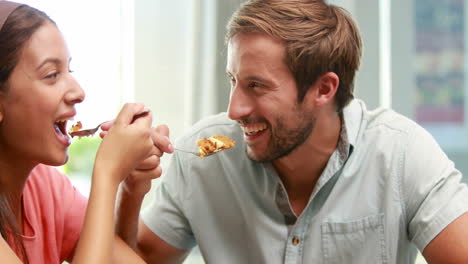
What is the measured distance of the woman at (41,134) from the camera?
118 cm

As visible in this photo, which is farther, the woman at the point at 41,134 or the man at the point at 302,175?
the man at the point at 302,175

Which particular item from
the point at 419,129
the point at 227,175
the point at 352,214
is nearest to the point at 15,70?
the point at 227,175

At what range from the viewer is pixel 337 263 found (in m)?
1.57

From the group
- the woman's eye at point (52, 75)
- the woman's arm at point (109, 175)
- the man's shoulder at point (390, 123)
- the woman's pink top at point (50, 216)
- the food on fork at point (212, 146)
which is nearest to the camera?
the woman's arm at point (109, 175)

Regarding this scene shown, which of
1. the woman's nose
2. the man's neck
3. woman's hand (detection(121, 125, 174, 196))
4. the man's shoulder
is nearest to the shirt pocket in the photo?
the man's neck

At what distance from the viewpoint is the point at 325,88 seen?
1.63 metres

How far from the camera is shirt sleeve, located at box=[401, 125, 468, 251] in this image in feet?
4.81

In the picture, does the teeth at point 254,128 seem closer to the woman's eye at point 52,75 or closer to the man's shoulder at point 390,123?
the man's shoulder at point 390,123

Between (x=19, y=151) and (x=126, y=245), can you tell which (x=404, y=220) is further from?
(x=19, y=151)

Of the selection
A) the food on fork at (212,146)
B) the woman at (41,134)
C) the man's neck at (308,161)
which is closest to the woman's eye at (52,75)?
the woman at (41,134)

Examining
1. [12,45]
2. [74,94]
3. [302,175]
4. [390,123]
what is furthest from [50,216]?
[390,123]

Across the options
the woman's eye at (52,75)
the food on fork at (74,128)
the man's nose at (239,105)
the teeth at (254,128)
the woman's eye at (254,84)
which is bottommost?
the teeth at (254,128)

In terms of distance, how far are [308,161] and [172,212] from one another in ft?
1.26

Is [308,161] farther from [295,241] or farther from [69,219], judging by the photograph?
[69,219]
